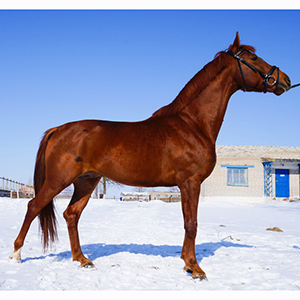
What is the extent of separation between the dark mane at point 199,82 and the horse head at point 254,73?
0.24ft

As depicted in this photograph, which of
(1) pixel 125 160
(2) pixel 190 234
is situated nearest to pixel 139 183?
(1) pixel 125 160

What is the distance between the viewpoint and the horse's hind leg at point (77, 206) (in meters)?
4.37

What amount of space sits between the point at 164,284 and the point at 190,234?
0.82m

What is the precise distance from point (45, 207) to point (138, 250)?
6.04 feet

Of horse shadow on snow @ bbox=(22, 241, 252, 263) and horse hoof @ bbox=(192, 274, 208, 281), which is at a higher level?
horse hoof @ bbox=(192, 274, 208, 281)

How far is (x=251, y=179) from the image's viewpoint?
78.9ft

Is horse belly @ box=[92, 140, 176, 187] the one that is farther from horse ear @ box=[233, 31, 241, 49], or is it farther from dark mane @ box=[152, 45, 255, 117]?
horse ear @ box=[233, 31, 241, 49]

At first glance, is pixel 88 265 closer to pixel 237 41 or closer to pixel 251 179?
pixel 237 41

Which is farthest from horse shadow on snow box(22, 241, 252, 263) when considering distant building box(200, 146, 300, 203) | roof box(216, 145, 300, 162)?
roof box(216, 145, 300, 162)

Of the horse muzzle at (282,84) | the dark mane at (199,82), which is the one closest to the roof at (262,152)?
the horse muzzle at (282,84)

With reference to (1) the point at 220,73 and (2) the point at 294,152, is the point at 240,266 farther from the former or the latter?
(2) the point at 294,152

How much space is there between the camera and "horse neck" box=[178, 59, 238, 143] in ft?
14.2

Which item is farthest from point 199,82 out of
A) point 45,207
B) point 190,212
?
point 45,207

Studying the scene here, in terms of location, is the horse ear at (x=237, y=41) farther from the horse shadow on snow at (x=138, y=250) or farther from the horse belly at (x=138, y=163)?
the horse shadow on snow at (x=138, y=250)
